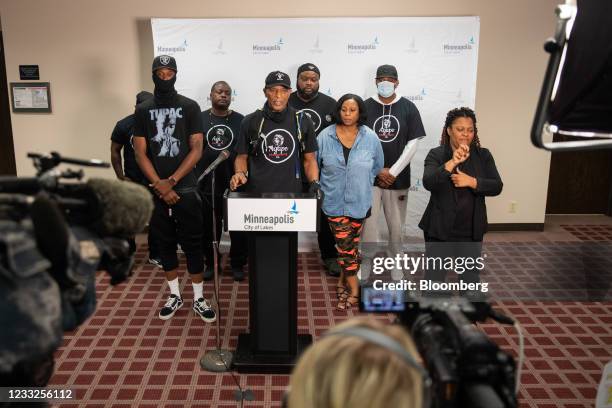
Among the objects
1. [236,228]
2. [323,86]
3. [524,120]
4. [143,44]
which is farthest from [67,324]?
[524,120]

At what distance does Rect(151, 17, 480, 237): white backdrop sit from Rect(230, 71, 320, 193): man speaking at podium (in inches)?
56.5

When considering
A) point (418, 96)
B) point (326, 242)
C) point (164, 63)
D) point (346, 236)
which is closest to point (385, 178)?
point (346, 236)

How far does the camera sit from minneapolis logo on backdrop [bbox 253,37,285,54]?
477 centimetres

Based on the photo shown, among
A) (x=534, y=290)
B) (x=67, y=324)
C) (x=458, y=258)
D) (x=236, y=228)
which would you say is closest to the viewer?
(x=67, y=324)

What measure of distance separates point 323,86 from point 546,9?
2286 millimetres

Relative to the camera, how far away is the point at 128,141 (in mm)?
4234

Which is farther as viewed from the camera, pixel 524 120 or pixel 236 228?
pixel 524 120

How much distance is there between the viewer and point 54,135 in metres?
5.13

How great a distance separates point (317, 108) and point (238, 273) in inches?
58.6

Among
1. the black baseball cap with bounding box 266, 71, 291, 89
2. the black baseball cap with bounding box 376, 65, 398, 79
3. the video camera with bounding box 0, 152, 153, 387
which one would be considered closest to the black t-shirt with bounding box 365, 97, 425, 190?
the black baseball cap with bounding box 376, 65, 398, 79

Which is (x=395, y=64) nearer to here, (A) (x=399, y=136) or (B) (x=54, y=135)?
(A) (x=399, y=136)

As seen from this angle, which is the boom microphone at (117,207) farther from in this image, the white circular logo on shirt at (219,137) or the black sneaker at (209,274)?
the black sneaker at (209,274)

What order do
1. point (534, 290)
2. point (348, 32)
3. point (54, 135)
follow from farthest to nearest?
point (54, 135) < point (348, 32) < point (534, 290)

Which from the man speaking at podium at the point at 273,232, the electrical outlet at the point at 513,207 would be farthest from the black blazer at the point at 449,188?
the electrical outlet at the point at 513,207
